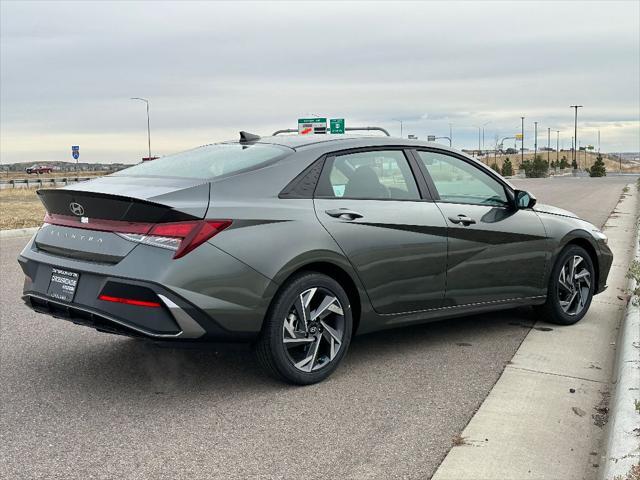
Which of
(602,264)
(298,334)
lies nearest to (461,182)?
(602,264)

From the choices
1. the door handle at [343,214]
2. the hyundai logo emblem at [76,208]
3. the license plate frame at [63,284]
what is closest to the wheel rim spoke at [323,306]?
the door handle at [343,214]

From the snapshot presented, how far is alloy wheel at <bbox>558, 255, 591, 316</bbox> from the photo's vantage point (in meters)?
6.64

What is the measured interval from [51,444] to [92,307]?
828 mm

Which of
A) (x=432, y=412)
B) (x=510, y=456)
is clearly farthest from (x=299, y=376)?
(x=510, y=456)

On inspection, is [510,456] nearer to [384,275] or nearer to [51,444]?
[384,275]

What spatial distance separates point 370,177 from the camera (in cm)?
539

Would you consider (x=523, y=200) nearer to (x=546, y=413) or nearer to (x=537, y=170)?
(x=546, y=413)

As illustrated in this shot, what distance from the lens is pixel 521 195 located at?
248 inches

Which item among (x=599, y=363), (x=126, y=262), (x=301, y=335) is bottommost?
(x=599, y=363)

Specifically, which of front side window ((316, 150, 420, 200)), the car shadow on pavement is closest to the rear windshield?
front side window ((316, 150, 420, 200))

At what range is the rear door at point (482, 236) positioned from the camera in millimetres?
5730

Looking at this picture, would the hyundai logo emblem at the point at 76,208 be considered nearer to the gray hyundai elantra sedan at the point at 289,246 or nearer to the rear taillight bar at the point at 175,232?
the gray hyundai elantra sedan at the point at 289,246

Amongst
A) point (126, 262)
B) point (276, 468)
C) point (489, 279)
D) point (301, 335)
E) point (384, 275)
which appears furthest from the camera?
point (489, 279)

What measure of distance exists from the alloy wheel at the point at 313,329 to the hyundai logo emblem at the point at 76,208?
4.73 ft
